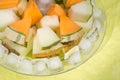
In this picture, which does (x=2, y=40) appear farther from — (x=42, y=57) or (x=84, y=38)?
(x=84, y=38)

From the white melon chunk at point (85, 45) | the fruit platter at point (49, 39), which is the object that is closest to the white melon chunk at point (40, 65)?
the fruit platter at point (49, 39)

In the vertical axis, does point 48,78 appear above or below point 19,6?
below

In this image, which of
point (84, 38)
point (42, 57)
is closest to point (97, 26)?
point (84, 38)

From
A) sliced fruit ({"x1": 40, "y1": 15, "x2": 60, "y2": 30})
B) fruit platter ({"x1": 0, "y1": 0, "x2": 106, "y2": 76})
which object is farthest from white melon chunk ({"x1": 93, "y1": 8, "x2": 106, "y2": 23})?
sliced fruit ({"x1": 40, "y1": 15, "x2": 60, "y2": 30})

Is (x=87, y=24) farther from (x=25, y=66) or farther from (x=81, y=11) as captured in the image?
(x=25, y=66)

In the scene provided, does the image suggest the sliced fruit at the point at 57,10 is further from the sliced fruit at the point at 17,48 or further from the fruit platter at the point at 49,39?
the sliced fruit at the point at 17,48

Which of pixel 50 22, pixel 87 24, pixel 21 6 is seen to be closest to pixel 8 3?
pixel 21 6

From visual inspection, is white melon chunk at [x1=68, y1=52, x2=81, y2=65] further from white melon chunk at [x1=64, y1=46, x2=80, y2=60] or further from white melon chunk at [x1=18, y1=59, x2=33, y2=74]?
white melon chunk at [x1=18, y1=59, x2=33, y2=74]
